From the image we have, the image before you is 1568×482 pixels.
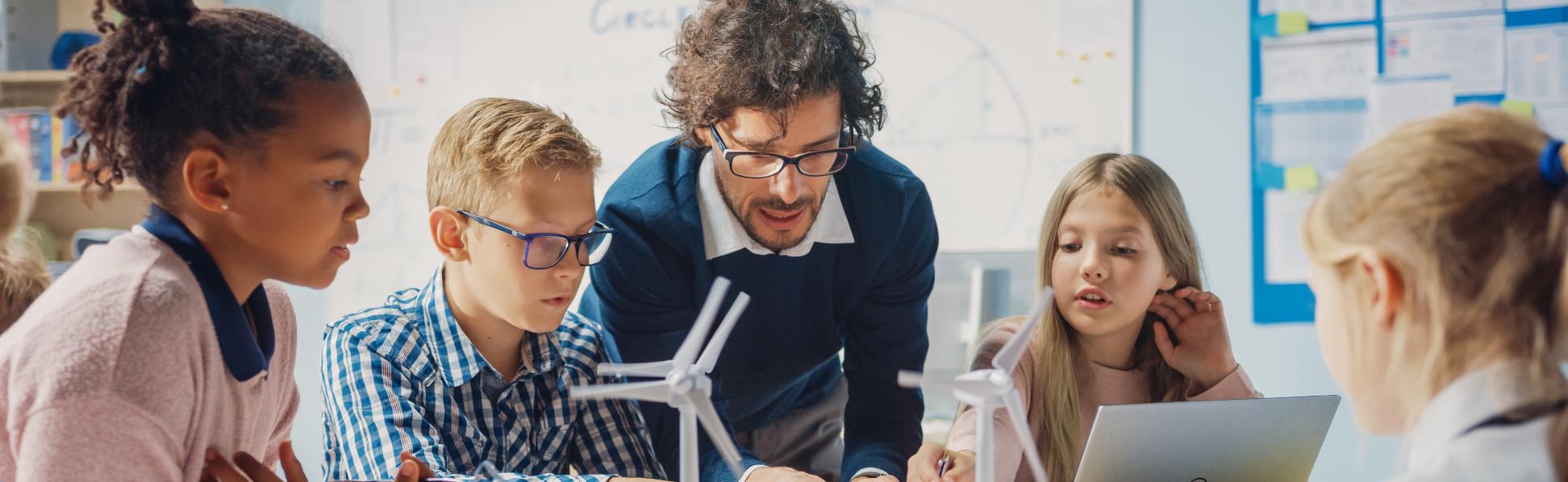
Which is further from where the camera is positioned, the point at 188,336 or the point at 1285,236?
the point at 1285,236

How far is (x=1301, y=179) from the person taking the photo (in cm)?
357

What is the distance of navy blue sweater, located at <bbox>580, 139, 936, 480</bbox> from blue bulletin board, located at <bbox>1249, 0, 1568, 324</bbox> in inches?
78.1

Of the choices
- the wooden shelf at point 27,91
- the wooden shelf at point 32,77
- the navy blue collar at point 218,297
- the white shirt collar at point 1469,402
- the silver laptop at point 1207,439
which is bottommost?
the silver laptop at point 1207,439

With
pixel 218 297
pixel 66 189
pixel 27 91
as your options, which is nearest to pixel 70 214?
pixel 66 189

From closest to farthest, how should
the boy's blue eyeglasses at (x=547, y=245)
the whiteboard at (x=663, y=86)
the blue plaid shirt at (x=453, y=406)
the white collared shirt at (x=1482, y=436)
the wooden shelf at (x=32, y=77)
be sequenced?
1. the white collared shirt at (x=1482, y=436)
2. the blue plaid shirt at (x=453, y=406)
3. the boy's blue eyeglasses at (x=547, y=245)
4. the whiteboard at (x=663, y=86)
5. the wooden shelf at (x=32, y=77)

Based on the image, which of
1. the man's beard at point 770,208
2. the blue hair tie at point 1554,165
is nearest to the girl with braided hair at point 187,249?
the man's beard at point 770,208

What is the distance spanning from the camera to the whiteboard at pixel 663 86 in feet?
12.0

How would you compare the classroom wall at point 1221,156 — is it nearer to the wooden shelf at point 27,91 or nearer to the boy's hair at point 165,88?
the boy's hair at point 165,88

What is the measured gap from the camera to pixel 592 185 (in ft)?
5.88

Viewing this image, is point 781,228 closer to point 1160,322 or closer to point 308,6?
point 1160,322

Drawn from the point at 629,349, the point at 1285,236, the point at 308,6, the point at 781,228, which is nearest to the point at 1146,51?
the point at 1285,236

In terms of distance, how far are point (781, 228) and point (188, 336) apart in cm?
103

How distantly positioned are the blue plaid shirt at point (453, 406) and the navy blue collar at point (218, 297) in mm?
345

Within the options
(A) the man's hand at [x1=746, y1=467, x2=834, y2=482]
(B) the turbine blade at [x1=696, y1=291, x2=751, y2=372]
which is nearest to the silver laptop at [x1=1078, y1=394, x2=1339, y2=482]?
(A) the man's hand at [x1=746, y1=467, x2=834, y2=482]
